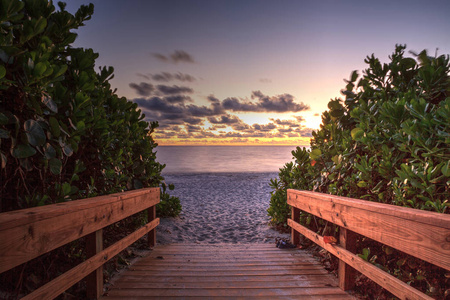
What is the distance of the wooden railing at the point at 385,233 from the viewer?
146 cm

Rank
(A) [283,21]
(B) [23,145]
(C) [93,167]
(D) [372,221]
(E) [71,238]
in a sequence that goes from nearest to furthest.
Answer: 1. (B) [23,145]
2. (E) [71,238]
3. (D) [372,221]
4. (C) [93,167]
5. (A) [283,21]

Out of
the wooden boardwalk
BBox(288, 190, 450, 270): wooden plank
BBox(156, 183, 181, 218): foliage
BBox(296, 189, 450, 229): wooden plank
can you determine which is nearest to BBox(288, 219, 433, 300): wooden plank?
BBox(288, 190, 450, 270): wooden plank

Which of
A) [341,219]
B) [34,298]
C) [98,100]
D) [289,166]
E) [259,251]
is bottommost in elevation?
[259,251]

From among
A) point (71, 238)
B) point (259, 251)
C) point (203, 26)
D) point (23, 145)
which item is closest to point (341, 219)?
point (259, 251)

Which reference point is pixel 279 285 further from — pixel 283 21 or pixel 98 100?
pixel 283 21

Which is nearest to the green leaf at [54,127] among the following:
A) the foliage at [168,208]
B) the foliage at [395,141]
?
the foliage at [395,141]

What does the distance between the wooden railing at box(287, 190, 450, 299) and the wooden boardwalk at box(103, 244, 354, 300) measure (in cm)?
39

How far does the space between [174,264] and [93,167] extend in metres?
1.62

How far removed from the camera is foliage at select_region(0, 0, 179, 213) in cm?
165

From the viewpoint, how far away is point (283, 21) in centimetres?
673

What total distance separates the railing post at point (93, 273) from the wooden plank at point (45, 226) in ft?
0.42

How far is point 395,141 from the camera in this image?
224 cm

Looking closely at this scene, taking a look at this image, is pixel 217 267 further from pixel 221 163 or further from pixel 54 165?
pixel 221 163

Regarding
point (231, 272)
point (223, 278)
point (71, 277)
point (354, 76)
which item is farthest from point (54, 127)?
point (354, 76)
